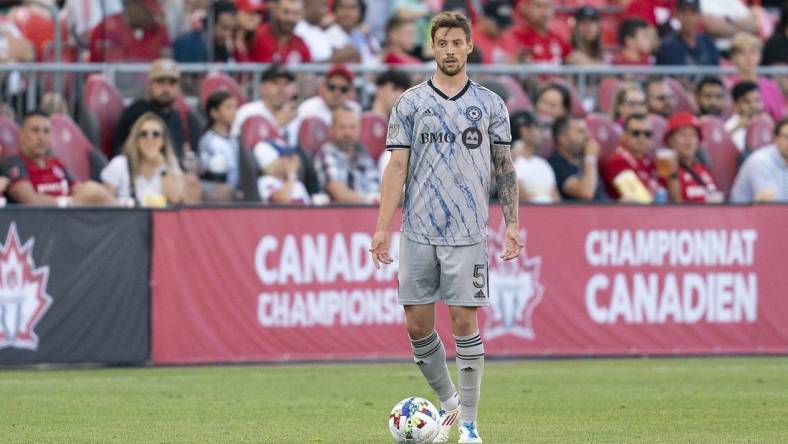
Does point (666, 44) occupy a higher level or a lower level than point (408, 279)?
higher

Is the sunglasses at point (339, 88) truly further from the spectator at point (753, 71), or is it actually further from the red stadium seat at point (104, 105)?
the spectator at point (753, 71)

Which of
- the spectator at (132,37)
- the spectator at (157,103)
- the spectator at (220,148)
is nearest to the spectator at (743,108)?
the spectator at (220,148)

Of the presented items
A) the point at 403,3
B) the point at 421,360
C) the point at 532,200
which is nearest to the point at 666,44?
the point at 403,3

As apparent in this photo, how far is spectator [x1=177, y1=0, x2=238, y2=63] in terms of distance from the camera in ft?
65.4

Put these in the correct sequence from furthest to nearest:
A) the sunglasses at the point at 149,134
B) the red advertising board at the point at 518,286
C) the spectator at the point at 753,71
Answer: the spectator at the point at 753,71, the sunglasses at the point at 149,134, the red advertising board at the point at 518,286

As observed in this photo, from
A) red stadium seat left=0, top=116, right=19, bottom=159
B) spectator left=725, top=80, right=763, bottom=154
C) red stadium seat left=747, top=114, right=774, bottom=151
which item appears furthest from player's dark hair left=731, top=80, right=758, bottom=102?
red stadium seat left=0, top=116, right=19, bottom=159

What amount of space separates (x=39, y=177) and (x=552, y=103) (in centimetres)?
627

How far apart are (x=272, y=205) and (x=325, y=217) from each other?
1.78 feet

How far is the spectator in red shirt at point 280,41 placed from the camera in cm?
1998

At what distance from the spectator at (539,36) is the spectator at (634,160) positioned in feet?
10.4

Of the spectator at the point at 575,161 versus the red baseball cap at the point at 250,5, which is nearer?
the spectator at the point at 575,161

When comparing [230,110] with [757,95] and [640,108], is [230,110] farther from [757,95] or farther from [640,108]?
[757,95]

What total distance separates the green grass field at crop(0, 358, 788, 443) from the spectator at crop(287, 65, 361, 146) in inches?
147

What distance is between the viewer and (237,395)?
12.9 metres
